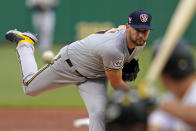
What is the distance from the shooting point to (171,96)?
260 cm

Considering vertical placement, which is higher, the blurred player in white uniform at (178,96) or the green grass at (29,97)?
the blurred player in white uniform at (178,96)

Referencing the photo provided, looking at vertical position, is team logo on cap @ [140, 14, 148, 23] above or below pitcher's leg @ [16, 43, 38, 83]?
above

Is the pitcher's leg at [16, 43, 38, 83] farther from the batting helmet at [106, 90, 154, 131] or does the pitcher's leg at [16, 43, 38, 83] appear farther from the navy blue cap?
the batting helmet at [106, 90, 154, 131]

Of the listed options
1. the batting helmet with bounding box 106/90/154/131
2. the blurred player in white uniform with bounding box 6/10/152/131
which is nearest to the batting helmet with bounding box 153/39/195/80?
the batting helmet with bounding box 106/90/154/131

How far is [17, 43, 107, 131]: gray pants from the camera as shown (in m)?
5.21

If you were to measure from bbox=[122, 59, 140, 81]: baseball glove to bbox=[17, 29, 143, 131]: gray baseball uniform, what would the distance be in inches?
7.5

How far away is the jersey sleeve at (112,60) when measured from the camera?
5.02 meters

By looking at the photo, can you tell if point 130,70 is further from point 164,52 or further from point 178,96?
point 164,52

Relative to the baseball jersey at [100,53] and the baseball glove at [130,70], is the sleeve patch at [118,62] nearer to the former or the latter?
the baseball jersey at [100,53]

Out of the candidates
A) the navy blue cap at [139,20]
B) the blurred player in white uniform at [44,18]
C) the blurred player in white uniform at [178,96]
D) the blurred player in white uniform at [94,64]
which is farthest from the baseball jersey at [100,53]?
the blurred player in white uniform at [44,18]

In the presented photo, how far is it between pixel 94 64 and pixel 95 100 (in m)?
0.42

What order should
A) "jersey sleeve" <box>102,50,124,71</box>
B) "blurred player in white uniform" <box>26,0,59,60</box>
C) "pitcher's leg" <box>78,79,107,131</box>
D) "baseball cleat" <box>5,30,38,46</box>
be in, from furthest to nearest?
1. "blurred player in white uniform" <box>26,0,59,60</box>
2. "baseball cleat" <box>5,30,38,46</box>
3. "pitcher's leg" <box>78,79,107,131</box>
4. "jersey sleeve" <box>102,50,124,71</box>

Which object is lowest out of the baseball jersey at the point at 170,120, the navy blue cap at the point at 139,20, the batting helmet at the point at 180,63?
the navy blue cap at the point at 139,20

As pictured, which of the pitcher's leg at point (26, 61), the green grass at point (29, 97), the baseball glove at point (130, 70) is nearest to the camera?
the baseball glove at point (130, 70)
